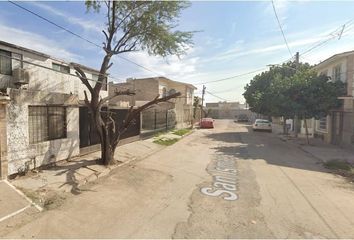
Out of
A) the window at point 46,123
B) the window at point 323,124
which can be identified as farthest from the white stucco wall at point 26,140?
the window at point 323,124

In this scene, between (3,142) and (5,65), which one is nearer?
(3,142)

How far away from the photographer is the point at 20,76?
13492 mm

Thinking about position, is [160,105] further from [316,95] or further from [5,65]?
[5,65]

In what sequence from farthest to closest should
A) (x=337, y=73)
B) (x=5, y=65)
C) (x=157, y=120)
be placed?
1. (x=157, y=120)
2. (x=337, y=73)
3. (x=5, y=65)

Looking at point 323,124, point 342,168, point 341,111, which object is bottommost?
point 342,168

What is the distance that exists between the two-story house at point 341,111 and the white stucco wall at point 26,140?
627 inches

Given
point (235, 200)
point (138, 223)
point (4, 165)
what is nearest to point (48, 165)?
point (4, 165)

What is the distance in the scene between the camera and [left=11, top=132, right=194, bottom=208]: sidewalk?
734 cm

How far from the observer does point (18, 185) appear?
7.69 m

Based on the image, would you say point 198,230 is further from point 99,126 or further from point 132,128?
point 132,128

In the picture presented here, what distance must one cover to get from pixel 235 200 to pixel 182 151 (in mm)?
8898

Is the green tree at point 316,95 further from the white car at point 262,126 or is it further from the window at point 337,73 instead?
the white car at point 262,126

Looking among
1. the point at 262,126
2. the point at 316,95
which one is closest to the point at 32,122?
the point at 316,95

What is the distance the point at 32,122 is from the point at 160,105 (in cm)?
2147
